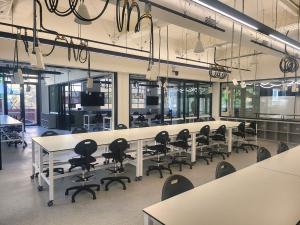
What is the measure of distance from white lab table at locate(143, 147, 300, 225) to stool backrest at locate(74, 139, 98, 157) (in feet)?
6.63

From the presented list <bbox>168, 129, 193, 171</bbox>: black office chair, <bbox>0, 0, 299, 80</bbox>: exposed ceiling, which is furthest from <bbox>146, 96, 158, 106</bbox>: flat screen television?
<bbox>168, 129, 193, 171</bbox>: black office chair

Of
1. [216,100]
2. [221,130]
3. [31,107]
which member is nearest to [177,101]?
[216,100]

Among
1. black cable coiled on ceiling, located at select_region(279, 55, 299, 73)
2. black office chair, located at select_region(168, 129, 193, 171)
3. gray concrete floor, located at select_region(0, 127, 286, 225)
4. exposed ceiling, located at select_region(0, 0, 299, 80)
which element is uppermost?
exposed ceiling, located at select_region(0, 0, 299, 80)

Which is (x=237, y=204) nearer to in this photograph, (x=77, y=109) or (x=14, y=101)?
(x=77, y=109)

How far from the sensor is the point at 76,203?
3225mm

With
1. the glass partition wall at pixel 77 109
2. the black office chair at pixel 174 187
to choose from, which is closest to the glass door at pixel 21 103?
the glass partition wall at pixel 77 109

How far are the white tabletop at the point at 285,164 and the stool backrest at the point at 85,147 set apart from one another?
238cm

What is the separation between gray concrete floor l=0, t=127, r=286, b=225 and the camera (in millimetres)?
2772

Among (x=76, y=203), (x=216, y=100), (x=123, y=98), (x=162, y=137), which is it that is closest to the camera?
(x=76, y=203)

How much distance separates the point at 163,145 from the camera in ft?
15.3

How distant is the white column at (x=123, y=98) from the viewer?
7.47 meters

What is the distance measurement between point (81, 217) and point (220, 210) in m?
1.99

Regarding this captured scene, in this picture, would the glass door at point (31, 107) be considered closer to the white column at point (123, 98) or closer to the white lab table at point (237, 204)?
the white column at point (123, 98)

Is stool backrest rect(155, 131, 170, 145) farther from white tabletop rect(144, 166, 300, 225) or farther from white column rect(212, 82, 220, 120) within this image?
white column rect(212, 82, 220, 120)
